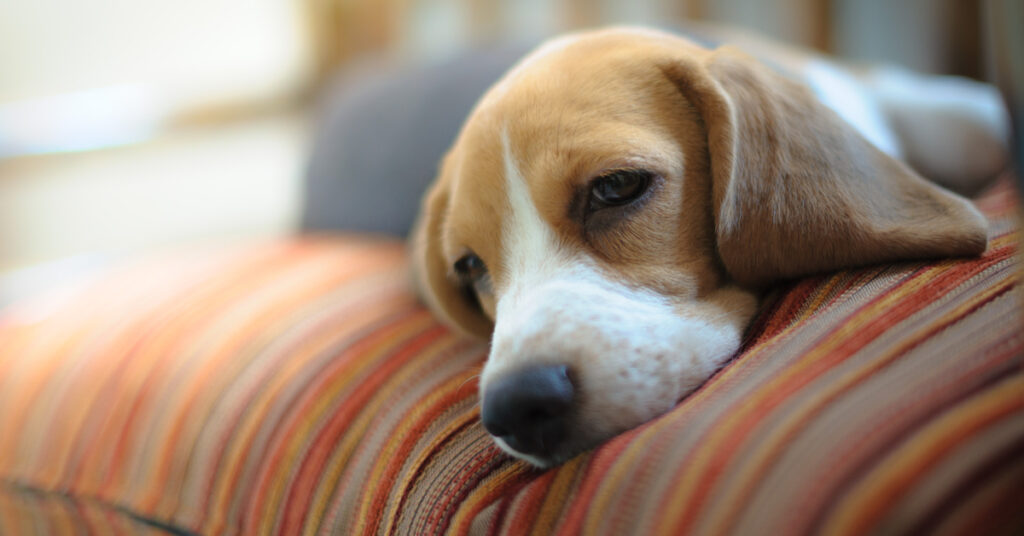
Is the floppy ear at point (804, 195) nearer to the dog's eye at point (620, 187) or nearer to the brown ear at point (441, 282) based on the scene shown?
the dog's eye at point (620, 187)

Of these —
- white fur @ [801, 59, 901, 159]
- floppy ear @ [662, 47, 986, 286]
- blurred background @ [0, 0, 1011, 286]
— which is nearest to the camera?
floppy ear @ [662, 47, 986, 286]

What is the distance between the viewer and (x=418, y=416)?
1.21m

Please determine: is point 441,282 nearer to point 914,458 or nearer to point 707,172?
point 707,172

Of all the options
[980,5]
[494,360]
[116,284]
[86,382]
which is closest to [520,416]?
[494,360]

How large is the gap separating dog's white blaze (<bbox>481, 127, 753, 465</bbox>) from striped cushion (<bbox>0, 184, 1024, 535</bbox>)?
0.06 meters

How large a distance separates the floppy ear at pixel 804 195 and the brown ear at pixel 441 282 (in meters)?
0.54

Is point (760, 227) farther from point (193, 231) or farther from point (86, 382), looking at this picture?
point (193, 231)

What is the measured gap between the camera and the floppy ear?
1073mm

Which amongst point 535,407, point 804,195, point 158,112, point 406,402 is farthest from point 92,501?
point 158,112

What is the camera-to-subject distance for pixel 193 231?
4.74 meters

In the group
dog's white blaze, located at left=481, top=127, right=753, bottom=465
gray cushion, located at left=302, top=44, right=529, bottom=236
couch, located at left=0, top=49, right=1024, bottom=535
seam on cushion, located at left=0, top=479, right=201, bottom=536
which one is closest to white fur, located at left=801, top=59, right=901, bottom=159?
couch, located at left=0, top=49, right=1024, bottom=535

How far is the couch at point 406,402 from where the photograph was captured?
679 millimetres

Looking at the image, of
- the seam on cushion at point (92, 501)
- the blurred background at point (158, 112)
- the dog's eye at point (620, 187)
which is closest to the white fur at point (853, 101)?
the dog's eye at point (620, 187)

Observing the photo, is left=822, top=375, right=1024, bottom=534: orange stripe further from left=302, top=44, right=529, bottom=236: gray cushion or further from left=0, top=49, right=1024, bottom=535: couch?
left=302, top=44, right=529, bottom=236: gray cushion
